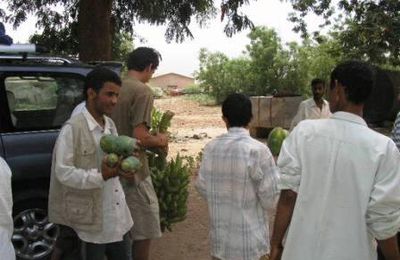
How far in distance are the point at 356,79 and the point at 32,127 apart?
3.20 m

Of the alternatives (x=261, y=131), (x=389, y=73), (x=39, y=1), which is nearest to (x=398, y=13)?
(x=389, y=73)

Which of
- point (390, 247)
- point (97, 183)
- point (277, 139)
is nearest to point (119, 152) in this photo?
point (97, 183)

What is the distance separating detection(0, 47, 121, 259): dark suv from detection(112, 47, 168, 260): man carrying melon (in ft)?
3.31

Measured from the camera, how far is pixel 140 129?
383cm

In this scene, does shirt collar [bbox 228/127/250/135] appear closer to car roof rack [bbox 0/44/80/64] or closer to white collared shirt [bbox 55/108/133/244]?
white collared shirt [bbox 55/108/133/244]

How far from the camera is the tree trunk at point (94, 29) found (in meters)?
8.09

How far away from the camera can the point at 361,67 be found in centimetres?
246

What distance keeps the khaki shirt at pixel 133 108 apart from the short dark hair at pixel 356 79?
1.66 meters

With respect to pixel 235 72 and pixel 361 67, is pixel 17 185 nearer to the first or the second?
pixel 361 67

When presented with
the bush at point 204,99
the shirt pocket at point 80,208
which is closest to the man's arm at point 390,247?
the shirt pocket at point 80,208

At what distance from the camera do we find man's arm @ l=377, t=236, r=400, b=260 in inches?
95.6

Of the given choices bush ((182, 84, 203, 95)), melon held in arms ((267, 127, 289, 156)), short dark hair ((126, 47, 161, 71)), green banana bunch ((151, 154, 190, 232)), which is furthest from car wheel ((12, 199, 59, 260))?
bush ((182, 84, 203, 95))

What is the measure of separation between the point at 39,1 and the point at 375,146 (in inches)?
333

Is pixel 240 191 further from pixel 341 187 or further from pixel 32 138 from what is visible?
pixel 32 138
